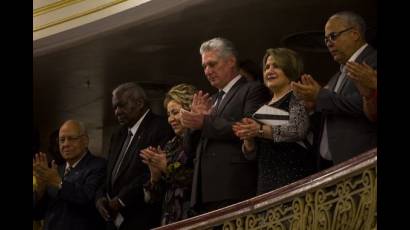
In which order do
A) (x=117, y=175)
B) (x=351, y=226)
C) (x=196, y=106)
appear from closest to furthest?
1. (x=351, y=226)
2. (x=196, y=106)
3. (x=117, y=175)

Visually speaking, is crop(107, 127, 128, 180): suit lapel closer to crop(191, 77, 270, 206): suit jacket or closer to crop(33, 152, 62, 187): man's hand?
crop(33, 152, 62, 187): man's hand

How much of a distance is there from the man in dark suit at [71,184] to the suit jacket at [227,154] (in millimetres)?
1375

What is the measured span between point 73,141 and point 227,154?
2091mm

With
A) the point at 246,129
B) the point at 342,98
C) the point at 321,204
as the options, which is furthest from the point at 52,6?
the point at 321,204

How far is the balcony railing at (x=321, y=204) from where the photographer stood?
25.9 ft

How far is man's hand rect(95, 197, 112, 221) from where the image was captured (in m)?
10.4

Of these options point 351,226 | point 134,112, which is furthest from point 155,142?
point 351,226

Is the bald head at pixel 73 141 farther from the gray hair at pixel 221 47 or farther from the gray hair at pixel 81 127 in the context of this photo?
the gray hair at pixel 221 47

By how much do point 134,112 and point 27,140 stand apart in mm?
1489

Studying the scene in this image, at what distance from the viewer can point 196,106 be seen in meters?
9.67

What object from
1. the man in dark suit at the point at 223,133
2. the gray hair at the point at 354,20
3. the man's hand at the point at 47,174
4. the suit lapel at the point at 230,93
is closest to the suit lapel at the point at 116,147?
the man's hand at the point at 47,174

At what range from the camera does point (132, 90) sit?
10.5 m

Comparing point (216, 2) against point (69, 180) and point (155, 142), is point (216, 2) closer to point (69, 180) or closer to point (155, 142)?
point (155, 142)

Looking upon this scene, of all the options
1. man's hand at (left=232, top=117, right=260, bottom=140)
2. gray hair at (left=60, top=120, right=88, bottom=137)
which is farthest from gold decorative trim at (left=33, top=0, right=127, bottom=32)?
man's hand at (left=232, top=117, right=260, bottom=140)
